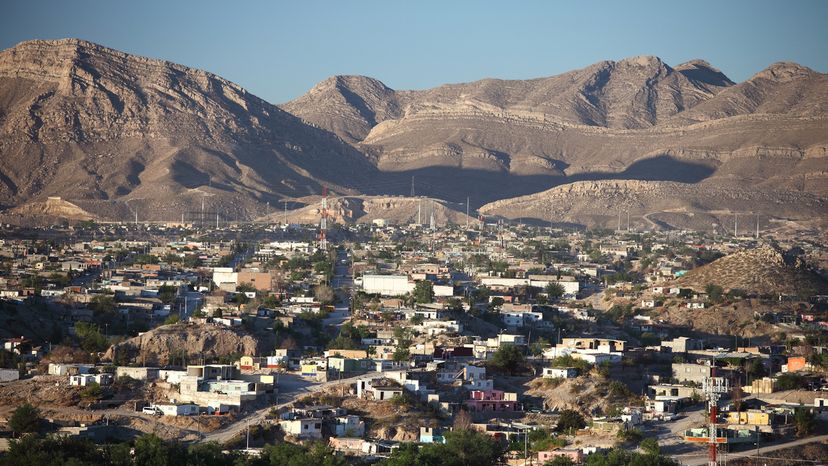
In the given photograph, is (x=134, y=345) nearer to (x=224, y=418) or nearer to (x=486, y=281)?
(x=224, y=418)

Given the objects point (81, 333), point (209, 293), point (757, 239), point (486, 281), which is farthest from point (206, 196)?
point (81, 333)

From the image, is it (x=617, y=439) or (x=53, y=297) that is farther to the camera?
(x=53, y=297)

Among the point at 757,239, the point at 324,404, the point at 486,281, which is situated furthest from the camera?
the point at 757,239

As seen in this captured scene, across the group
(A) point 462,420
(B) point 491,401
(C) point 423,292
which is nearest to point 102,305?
(C) point 423,292

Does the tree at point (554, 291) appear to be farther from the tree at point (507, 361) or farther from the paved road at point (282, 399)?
the paved road at point (282, 399)

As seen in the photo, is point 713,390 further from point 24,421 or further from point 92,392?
point 24,421

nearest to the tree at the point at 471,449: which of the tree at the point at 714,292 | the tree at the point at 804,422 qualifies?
the tree at the point at 804,422

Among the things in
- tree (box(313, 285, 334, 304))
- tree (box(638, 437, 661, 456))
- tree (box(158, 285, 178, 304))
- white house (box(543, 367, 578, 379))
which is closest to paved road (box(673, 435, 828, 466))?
tree (box(638, 437, 661, 456))
